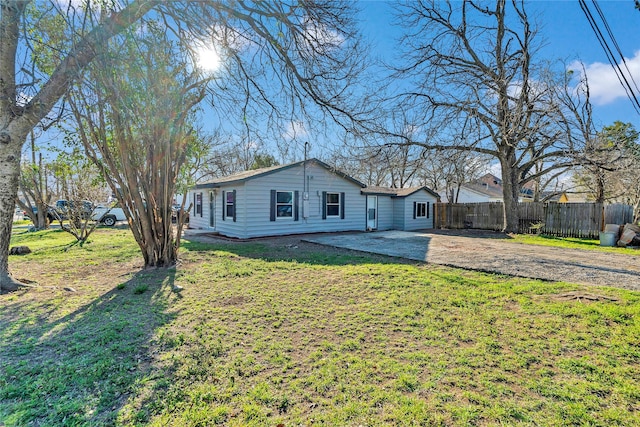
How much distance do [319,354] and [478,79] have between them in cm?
1270

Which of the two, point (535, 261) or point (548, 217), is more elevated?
point (548, 217)

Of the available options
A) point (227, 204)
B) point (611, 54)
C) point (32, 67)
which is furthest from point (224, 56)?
point (611, 54)

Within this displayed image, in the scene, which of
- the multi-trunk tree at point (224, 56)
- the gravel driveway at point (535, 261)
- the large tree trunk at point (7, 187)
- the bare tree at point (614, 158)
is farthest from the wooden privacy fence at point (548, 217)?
the large tree trunk at point (7, 187)

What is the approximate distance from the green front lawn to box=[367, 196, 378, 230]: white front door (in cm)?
957

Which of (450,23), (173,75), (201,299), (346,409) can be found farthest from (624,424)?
(450,23)

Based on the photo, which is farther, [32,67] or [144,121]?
[144,121]

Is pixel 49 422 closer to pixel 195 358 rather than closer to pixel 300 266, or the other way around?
pixel 195 358

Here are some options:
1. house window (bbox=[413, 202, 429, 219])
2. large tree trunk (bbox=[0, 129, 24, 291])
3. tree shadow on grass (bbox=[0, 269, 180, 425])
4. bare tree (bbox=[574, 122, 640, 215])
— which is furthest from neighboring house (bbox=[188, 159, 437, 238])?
bare tree (bbox=[574, 122, 640, 215])

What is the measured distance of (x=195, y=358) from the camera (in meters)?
2.66

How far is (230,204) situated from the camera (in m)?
11.7

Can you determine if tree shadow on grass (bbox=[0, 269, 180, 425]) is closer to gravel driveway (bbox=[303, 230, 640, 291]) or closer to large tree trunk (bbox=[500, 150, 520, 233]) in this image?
gravel driveway (bbox=[303, 230, 640, 291])

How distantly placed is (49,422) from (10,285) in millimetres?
4066

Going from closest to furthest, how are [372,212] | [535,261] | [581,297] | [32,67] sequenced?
[581,297] < [32,67] < [535,261] < [372,212]

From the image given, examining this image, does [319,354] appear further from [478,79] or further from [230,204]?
[478,79]
